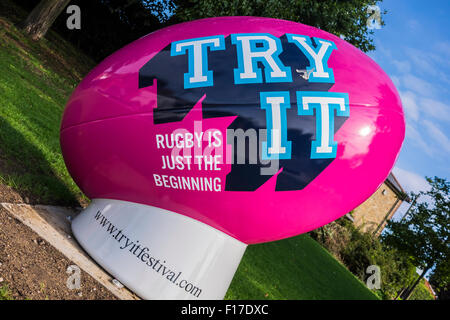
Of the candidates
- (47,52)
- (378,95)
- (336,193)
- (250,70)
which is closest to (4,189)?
(250,70)

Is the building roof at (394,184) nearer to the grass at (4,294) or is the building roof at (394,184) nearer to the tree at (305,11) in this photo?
the tree at (305,11)

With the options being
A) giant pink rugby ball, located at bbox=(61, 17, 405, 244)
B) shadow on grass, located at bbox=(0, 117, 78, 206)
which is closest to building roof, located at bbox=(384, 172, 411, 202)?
shadow on grass, located at bbox=(0, 117, 78, 206)

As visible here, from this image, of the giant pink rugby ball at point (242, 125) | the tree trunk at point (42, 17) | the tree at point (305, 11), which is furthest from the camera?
the tree trunk at point (42, 17)

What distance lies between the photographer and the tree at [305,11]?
10.7m

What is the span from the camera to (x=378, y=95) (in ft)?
10.7

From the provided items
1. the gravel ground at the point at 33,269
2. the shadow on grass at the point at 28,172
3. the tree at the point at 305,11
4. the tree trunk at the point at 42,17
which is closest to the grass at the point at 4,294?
the gravel ground at the point at 33,269

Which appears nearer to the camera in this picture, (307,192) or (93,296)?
(93,296)

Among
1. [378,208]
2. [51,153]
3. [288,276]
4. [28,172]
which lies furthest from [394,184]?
[28,172]

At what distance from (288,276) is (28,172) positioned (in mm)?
5501

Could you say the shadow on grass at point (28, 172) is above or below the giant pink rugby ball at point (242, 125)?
below

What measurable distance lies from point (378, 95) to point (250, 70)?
1094 millimetres

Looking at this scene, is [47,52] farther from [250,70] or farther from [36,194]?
[250,70]

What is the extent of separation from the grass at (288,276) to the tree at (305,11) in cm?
620

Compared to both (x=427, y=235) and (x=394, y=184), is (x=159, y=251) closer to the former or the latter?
(x=427, y=235)
